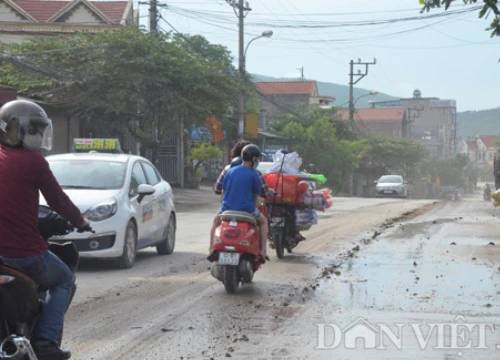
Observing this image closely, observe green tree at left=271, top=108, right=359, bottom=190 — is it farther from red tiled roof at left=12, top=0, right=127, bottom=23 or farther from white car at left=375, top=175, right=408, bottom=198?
red tiled roof at left=12, top=0, right=127, bottom=23

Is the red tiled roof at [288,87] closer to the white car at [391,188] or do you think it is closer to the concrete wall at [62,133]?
the white car at [391,188]

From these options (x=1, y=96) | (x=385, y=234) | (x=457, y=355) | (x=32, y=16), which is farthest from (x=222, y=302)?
(x=32, y=16)

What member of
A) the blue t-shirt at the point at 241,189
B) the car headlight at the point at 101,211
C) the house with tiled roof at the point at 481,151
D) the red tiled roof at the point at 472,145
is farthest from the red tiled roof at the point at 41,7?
the red tiled roof at the point at 472,145

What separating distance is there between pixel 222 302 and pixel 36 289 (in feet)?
15.2

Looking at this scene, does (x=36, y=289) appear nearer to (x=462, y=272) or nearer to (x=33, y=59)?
(x=462, y=272)

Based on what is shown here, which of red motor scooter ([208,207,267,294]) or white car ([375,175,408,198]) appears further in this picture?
white car ([375,175,408,198])

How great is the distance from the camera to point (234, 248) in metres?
10.5

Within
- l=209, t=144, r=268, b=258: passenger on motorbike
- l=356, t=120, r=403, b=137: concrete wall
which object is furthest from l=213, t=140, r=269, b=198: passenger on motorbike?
l=356, t=120, r=403, b=137: concrete wall

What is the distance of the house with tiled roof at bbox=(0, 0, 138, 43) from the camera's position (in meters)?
52.1

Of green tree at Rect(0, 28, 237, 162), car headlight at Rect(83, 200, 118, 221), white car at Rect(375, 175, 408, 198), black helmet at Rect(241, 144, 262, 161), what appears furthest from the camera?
white car at Rect(375, 175, 408, 198)

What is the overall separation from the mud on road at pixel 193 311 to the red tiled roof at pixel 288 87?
290ft

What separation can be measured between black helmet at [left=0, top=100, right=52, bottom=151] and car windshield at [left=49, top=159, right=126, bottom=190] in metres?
7.46

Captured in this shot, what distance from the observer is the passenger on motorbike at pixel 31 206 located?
5.27 meters

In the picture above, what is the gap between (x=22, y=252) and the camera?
5293mm
